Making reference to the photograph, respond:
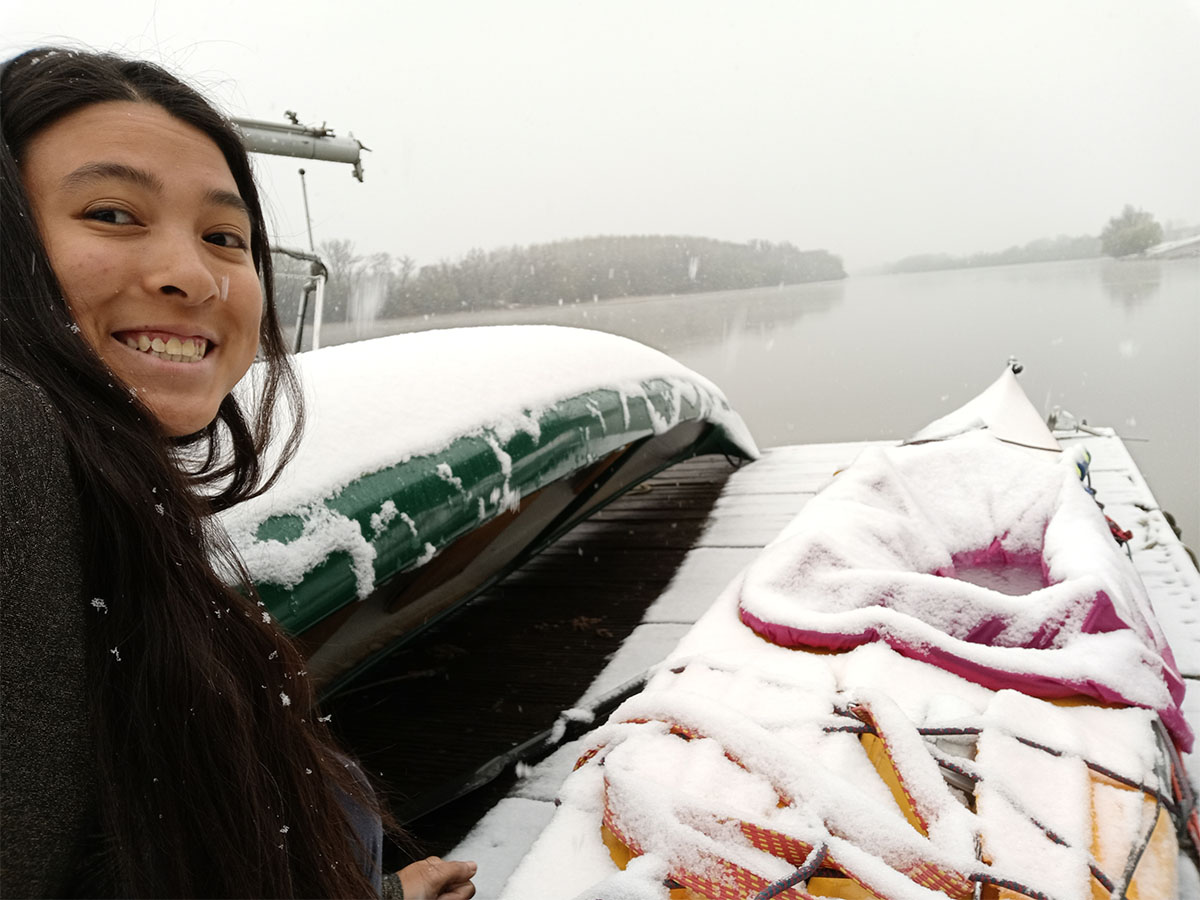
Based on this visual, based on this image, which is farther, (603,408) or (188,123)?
(603,408)

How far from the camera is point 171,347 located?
0.73m

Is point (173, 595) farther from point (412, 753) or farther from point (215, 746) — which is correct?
point (412, 753)

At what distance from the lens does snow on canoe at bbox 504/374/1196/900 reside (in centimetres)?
88

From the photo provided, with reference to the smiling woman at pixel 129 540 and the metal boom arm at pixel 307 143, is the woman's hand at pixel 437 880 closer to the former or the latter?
the smiling woman at pixel 129 540

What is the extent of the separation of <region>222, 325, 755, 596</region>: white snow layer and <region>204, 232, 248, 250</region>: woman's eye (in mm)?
583

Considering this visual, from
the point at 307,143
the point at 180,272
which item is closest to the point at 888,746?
the point at 180,272

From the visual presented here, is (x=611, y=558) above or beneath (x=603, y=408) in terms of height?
beneath

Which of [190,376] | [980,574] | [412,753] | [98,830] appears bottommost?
[412,753]

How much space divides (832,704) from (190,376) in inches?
38.6

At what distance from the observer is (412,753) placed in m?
1.67

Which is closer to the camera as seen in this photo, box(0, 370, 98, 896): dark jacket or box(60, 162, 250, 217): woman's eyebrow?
box(0, 370, 98, 896): dark jacket

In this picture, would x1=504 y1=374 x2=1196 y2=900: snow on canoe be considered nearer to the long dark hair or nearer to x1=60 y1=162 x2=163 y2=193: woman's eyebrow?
the long dark hair

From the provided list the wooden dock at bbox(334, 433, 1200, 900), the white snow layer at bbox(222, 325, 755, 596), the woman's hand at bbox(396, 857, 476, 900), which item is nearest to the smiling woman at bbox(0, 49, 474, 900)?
the woman's hand at bbox(396, 857, 476, 900)

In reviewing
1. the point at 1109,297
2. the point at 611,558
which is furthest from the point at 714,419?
the point at 1109,297
